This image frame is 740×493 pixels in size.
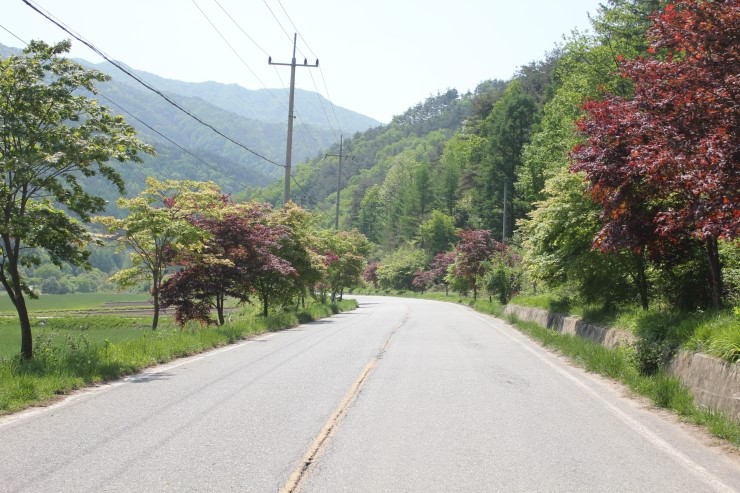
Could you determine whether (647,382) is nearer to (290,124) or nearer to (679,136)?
(679,136)

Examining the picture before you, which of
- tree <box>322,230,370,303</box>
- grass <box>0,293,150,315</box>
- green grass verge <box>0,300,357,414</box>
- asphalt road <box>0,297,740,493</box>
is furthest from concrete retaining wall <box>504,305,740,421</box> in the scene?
grass <box>0,293,150,315</box>

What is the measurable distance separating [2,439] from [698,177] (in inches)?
324

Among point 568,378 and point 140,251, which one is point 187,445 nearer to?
point 568,378

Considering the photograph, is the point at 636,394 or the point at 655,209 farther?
the point at 655,209

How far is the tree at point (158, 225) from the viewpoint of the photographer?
1822 cm

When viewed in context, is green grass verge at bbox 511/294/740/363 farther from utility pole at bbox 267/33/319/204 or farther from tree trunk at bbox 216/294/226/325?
utility pole at bbox 267/33/319/204

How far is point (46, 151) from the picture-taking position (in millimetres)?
11328

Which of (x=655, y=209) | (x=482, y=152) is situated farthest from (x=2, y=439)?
(x=482, y=152)

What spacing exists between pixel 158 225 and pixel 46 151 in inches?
276

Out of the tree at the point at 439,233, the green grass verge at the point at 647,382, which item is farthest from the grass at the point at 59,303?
the green grass verge at the point at 647,382

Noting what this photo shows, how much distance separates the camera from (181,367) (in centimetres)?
1250

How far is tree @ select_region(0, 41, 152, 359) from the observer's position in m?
11.0

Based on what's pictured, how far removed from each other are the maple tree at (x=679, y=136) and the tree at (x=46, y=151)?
8350 millimetres

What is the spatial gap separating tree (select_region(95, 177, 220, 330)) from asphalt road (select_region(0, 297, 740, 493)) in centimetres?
699
